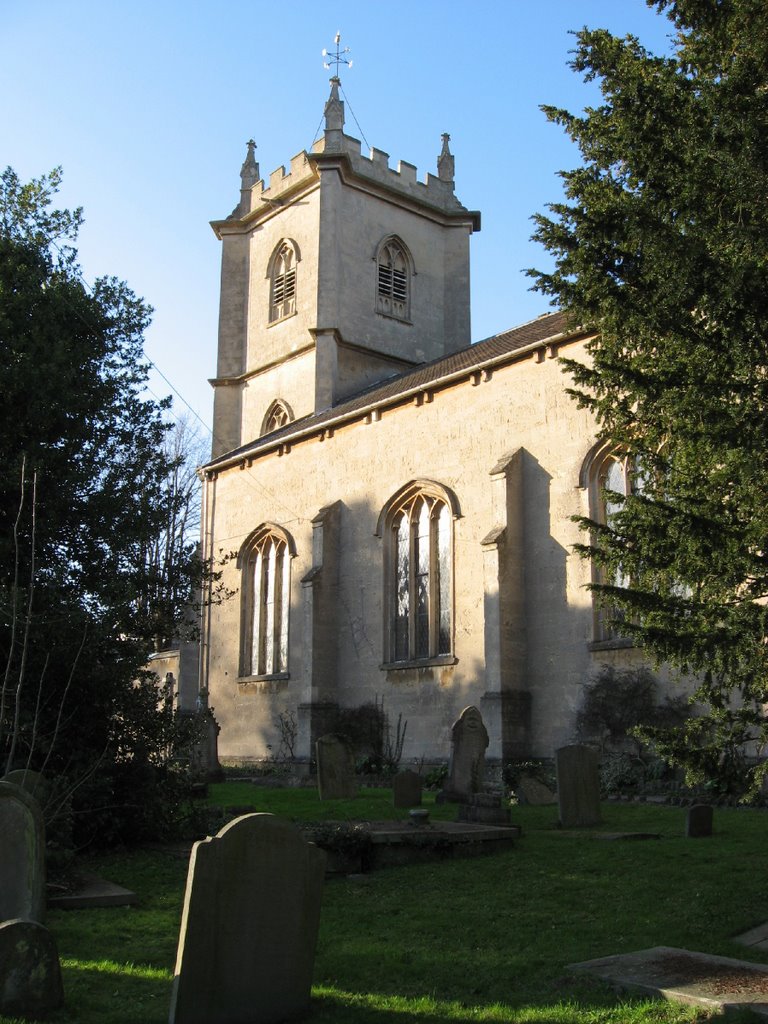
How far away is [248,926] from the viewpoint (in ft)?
16.2

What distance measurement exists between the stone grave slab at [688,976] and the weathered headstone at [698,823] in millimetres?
4890

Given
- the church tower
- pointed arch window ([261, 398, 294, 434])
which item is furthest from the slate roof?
the church tower

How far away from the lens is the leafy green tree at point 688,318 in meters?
6.93

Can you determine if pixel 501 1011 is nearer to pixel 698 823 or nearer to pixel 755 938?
pixel 755 938

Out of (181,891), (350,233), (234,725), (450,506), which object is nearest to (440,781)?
(450,506)

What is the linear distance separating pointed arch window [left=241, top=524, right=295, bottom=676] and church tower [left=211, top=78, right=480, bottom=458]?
476 centimetres

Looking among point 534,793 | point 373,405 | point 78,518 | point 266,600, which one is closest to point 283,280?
point 373,405

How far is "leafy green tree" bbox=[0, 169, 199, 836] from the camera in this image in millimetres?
10547

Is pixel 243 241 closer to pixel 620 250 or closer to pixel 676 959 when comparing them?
pixel 620 250

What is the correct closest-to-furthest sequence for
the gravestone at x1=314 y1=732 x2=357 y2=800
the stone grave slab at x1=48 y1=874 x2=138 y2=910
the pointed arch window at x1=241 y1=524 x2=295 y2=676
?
the stone grave slab at x1=48 y1=874 x2=138 y2=910
the gravestone at x1=314 y1=732 x2=357 y2=800
the pointed arch window at x1=241 y1=524 x2=295 y2=676

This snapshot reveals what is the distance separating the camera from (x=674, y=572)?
7.49 meters

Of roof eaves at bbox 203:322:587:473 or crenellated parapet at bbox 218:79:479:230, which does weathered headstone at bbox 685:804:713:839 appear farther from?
crenellated parapet at bbox 218:79:479:230

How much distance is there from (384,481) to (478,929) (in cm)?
1572

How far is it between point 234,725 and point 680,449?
63.8 feet
